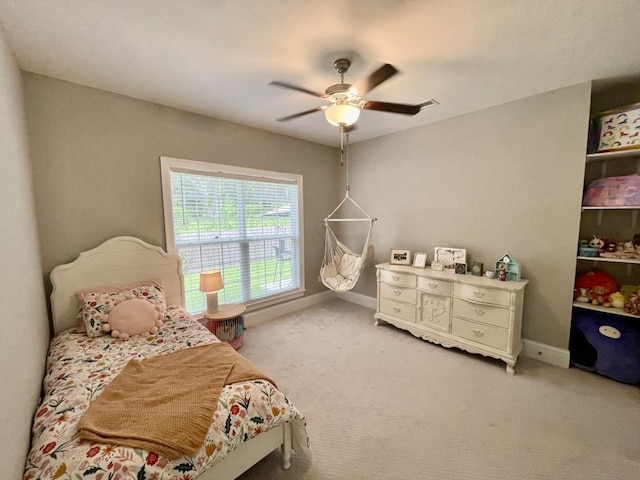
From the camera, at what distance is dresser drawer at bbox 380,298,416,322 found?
9.53 ft

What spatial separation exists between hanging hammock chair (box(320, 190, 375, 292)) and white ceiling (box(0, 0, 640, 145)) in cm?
162

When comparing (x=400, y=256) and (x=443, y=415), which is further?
(x=400, y=256)

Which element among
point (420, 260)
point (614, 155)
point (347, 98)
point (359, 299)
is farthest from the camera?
point (359, 299)

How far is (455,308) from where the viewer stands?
2570 millimetres

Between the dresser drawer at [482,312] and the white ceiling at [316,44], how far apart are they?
195 centimetres

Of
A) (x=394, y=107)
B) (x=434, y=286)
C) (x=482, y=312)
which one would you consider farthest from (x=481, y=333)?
(x=394, y=107)

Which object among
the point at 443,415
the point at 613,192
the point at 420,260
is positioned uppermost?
the point at 613,192

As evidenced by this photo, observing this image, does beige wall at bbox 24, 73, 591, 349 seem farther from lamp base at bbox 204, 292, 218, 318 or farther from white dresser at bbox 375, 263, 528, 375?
lamp base at bbox 204, 292, 218, 318

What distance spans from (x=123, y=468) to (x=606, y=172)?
12.4 ft

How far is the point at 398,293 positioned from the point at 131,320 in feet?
8.47

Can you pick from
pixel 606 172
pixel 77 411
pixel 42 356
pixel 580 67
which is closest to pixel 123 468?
pixel 77 411

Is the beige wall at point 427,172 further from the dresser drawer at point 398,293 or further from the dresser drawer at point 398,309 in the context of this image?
the dresser drawer at point 398,309

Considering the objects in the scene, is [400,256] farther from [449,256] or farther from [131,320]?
[131,320]

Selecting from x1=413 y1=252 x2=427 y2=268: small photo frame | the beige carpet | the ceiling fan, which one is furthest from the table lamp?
x1=413 y1=252 x2=427 y2=268: small photo frame
